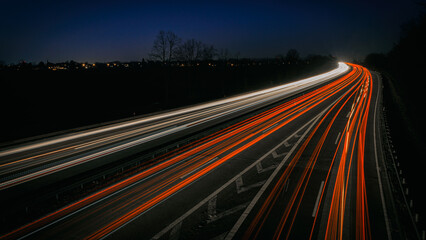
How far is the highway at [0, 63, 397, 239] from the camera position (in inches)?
308

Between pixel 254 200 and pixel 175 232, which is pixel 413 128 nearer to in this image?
pixel 254 200

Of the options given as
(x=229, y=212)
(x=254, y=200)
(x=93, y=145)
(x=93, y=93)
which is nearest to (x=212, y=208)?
(x=229, y=212)

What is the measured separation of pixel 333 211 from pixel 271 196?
2.34 m

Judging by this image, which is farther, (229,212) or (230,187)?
(230,187)

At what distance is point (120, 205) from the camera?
9.22 meters

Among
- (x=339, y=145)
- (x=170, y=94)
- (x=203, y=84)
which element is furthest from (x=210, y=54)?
(x=339, y=145)

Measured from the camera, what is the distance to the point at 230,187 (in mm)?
10648

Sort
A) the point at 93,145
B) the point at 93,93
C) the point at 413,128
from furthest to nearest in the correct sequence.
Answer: the point at 93,93, the point at 413,128, the point at 93,145

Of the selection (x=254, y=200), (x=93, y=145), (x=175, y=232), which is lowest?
(x=175, y=232)

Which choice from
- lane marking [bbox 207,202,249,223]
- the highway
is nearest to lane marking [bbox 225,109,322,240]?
the highway

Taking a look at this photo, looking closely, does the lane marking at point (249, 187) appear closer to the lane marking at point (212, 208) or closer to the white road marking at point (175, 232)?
the lane marking at point (212, 208)

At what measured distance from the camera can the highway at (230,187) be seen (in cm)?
782

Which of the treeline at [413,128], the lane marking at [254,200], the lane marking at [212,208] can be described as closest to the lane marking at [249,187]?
the lane marking at [254,200]

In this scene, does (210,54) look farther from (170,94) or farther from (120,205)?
(120,205)
